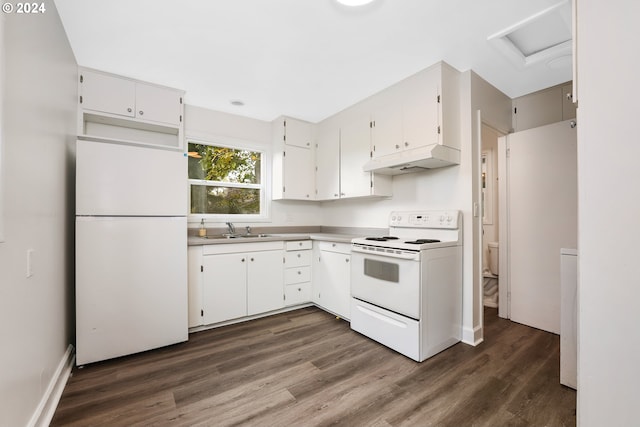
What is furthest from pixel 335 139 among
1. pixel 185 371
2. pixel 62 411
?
pixel 62 411

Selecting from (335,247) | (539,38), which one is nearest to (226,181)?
(335,247)

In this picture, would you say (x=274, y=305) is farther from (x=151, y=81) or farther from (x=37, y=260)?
(x=151, y=81)

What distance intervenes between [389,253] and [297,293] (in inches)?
58.4

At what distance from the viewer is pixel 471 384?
184 centimetres

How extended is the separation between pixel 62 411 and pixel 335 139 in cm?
341

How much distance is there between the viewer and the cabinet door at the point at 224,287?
2734 millimetres

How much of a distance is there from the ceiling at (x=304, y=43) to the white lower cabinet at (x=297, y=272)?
182cm

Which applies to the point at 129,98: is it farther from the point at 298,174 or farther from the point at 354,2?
the point at 354,2

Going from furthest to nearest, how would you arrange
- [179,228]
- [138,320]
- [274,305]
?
[274,305]
[179,228]
[138,320]

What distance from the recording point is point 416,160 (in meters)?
2.34

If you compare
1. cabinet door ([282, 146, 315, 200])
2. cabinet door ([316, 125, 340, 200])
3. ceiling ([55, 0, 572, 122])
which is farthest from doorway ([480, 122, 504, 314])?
cabinet door ([282, 146, 315, 200])

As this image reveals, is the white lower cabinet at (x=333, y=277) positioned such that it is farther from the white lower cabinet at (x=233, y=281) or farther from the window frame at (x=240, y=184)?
the window frame at (x=240, y=184)

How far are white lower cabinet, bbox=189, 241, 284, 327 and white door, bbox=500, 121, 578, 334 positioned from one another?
8.76 feet

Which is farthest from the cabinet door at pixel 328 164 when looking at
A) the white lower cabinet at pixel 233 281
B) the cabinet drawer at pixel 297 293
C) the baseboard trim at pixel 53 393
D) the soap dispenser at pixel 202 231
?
the baseboard trim at pixel 53 393
